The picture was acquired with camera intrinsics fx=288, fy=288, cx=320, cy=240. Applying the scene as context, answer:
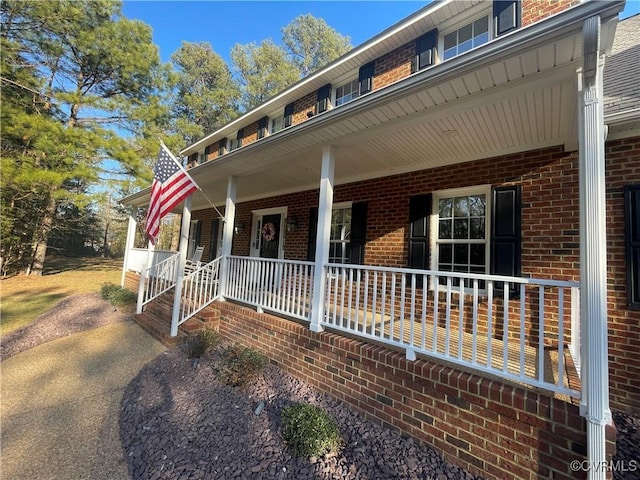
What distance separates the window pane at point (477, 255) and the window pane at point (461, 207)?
21.5 inches

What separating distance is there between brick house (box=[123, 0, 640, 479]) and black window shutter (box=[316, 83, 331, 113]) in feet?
2.37

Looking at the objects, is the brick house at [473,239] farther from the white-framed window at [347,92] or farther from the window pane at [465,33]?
the white-framed window at [347,92]

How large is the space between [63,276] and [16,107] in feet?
23.8

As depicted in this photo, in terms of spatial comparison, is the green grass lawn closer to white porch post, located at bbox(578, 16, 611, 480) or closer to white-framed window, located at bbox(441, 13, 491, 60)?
white porch post, located at bbox(578, 16, 611, 480)

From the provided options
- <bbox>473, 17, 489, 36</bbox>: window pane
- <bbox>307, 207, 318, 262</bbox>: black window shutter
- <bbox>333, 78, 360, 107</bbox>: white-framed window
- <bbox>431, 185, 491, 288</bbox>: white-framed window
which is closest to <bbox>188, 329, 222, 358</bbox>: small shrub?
<bbox>307, 207, 318, 262</bbox>: black window shutter

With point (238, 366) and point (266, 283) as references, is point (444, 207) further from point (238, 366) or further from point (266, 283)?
point (238, 366)

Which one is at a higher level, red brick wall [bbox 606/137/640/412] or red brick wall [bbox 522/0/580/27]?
red brick wall [bbox 522/0/580/27]

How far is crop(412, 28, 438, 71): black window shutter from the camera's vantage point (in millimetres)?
5652

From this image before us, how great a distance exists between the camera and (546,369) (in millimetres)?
2908

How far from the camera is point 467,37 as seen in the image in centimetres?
541

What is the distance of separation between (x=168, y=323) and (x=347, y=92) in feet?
22.3

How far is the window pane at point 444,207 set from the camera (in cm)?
482

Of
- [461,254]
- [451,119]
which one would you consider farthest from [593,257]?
[461,254]

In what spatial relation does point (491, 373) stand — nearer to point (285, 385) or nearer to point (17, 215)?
point (285, 385)
